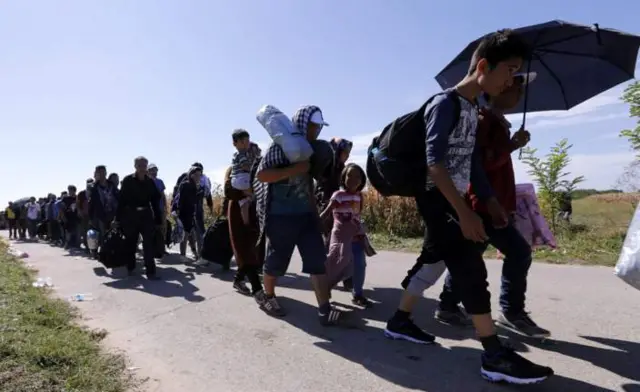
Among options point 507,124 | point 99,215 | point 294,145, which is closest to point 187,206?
point 99,215

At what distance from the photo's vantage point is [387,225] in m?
10.8

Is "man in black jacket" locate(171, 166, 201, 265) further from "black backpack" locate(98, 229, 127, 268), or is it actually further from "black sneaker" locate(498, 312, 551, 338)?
"black sneaker" locate(498, 312, 551, 338)

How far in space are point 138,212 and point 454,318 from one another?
202 inches

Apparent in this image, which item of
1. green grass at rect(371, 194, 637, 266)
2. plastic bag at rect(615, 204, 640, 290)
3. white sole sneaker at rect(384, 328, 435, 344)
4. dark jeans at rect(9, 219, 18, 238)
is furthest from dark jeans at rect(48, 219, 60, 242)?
plastic bag at rect(615, 204, 640, 290)

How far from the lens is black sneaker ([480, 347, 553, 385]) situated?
265cm

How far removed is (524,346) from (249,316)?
237 centimetres

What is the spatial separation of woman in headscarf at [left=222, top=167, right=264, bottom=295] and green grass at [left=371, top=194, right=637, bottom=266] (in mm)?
3789

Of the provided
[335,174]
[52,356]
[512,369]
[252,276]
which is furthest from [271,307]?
[512,369]

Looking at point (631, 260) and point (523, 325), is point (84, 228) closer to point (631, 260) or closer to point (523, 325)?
point (523, 325)

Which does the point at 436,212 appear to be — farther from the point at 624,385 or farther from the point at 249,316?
the point at 249,316

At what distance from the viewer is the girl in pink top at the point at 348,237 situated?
15.5 feet

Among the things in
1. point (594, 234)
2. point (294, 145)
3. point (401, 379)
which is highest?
point (294, 145)

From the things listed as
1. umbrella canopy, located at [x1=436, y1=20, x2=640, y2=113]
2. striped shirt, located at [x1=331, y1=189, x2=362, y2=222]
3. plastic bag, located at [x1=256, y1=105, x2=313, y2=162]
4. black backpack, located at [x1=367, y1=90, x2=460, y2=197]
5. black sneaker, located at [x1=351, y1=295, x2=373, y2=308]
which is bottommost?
black sneaker, located at [x1=351, y1=295, x2=373, y2=308]

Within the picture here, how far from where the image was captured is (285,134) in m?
3.97
